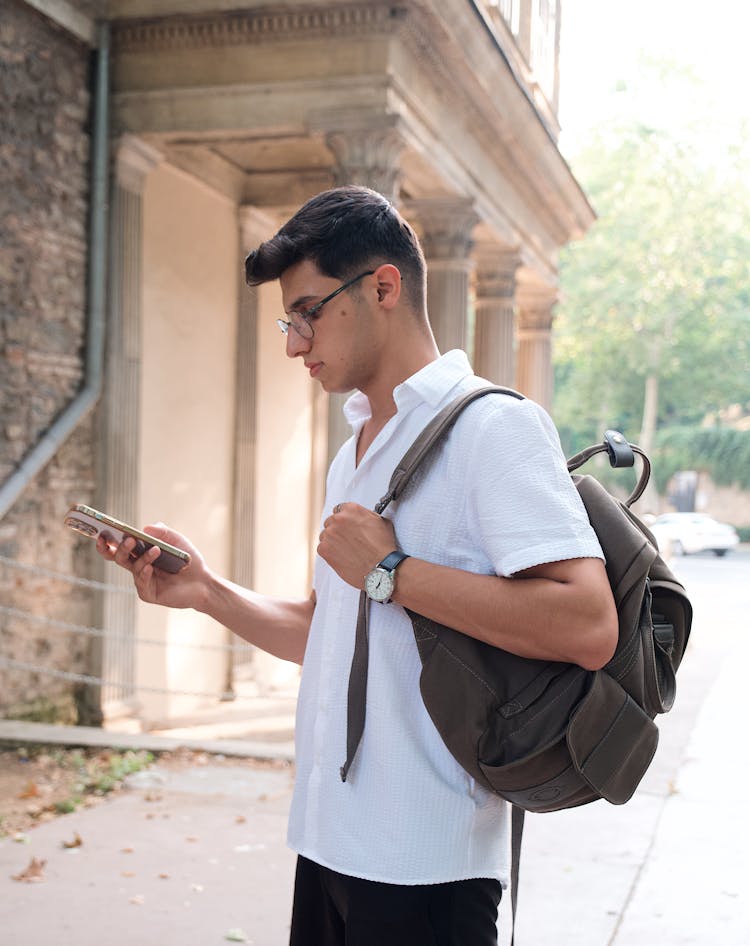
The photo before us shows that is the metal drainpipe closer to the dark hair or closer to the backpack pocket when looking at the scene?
the dark hair

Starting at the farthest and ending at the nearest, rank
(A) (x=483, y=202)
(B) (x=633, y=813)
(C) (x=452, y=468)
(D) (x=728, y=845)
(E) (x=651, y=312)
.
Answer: (E) (x=651, y=312)
(A) (x=483, y=202)
(B) (x=633, y=813)
(D) (x=728, y=845)
(C) (x=452, y=468)

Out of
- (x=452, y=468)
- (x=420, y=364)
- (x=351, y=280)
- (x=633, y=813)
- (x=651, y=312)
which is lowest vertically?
(x=633, y=813)

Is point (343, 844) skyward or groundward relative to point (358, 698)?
groundward

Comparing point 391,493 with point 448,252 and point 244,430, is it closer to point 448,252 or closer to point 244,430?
point 448,252

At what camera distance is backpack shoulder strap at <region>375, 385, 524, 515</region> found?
1756 mm

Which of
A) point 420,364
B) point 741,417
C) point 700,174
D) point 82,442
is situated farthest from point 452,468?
point 741,417

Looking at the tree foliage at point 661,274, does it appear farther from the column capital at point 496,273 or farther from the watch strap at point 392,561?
the watch strap at point 392,561

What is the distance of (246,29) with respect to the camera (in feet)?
27.5

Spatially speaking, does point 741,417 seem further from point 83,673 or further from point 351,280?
point 351,280

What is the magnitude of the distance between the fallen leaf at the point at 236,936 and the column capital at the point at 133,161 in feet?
19.6

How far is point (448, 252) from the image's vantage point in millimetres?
10820

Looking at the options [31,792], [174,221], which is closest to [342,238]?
[31,792]

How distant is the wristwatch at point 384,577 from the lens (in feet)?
5.67

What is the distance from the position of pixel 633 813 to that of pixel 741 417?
141ft
